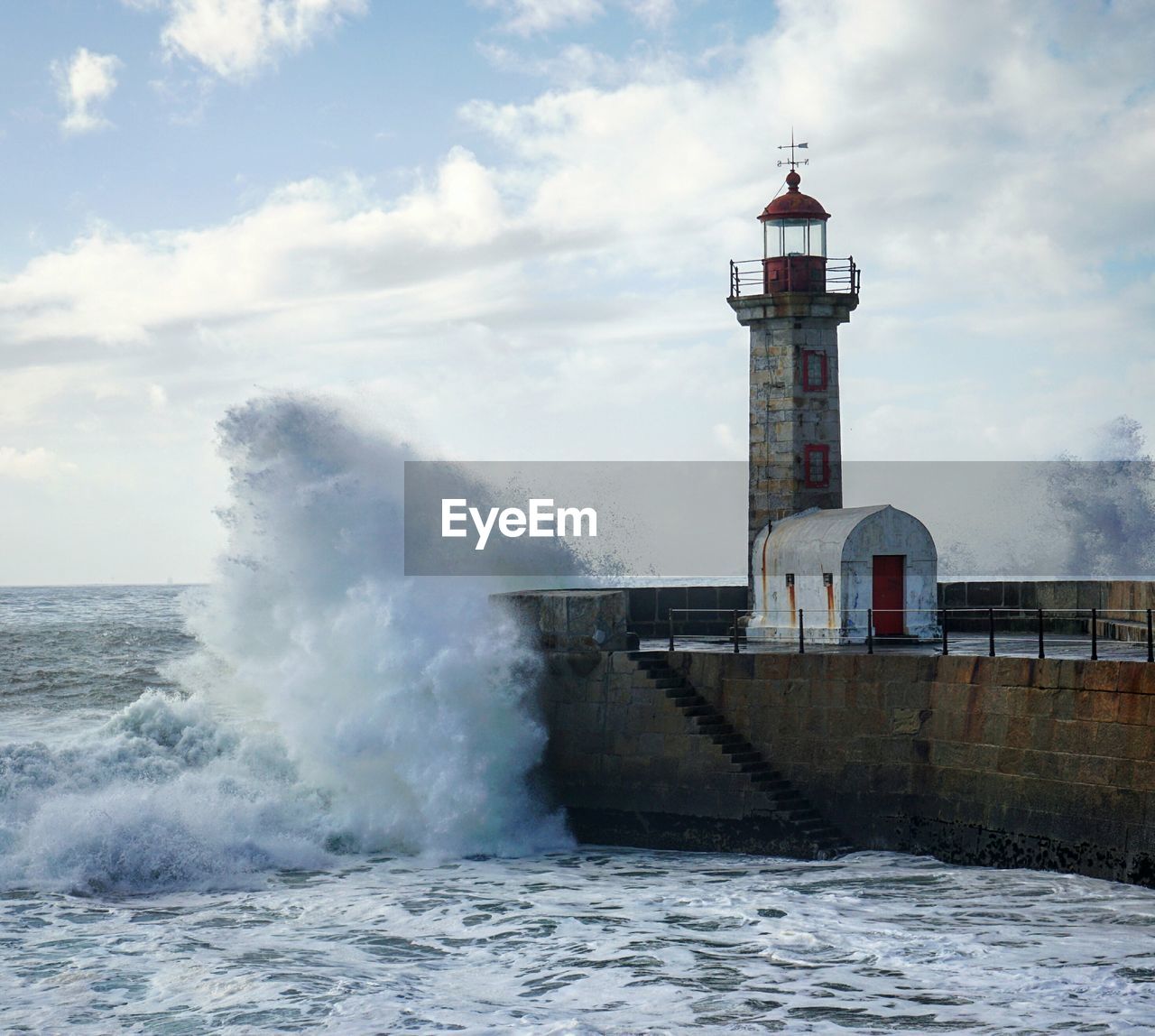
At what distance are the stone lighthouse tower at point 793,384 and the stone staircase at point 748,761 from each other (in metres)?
3.42

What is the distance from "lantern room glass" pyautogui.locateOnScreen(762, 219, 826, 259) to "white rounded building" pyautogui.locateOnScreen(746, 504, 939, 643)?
129 inches

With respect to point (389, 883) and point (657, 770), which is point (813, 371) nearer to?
point (657, 770)

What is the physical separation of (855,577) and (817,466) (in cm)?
194

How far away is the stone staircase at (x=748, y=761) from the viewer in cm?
1267

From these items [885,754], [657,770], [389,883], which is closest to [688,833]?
[657,770]

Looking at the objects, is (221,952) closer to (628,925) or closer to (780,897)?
(628,925)

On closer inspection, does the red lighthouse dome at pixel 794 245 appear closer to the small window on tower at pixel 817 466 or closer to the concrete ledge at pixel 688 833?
the small window on tower at pixel 817 466

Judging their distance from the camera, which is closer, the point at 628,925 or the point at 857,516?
the point at 628,925

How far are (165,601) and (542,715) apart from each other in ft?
190

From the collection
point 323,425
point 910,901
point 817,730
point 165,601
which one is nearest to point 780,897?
point 910,901

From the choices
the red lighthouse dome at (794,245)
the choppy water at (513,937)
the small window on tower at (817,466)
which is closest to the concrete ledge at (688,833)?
the choppy water at (513,937)

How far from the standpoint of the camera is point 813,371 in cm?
1666

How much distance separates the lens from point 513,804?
1367 centimetres

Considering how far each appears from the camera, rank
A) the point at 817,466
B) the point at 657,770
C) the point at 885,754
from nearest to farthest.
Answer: the point at 885,754, the point at 657,770, the point at 817,466
